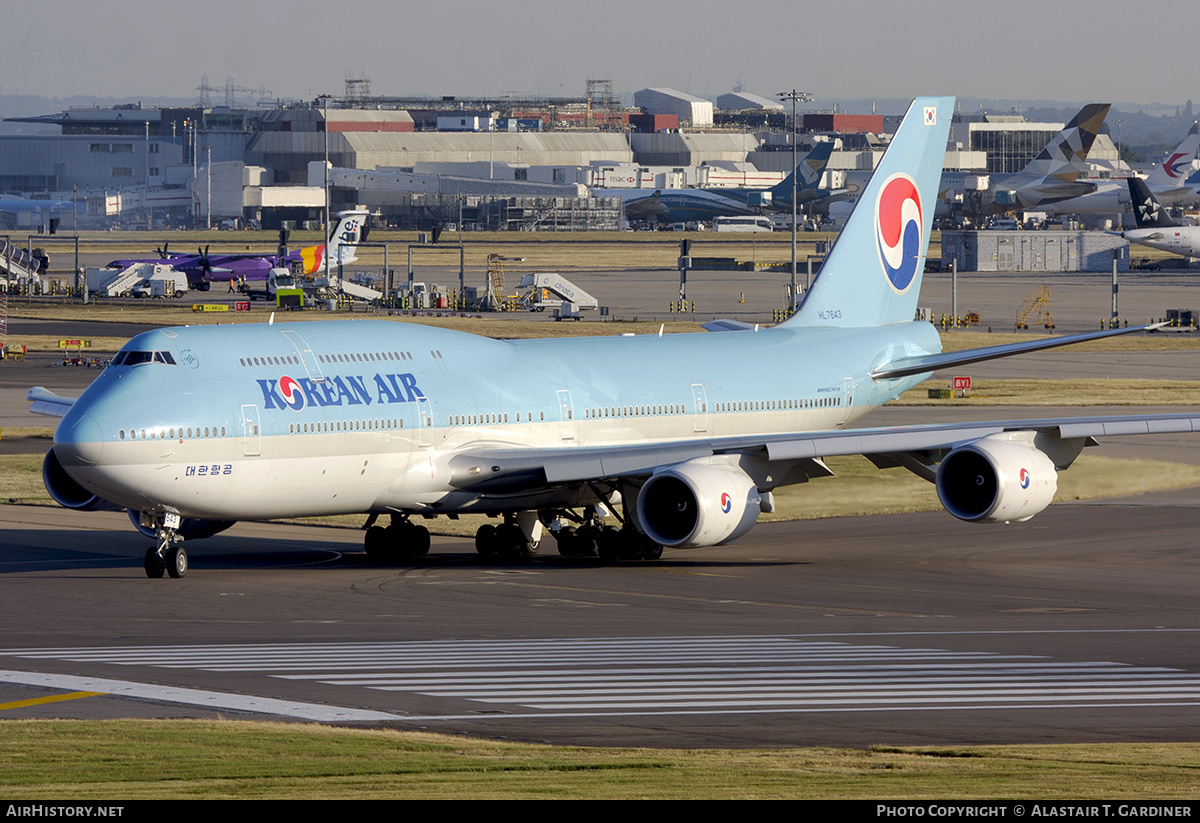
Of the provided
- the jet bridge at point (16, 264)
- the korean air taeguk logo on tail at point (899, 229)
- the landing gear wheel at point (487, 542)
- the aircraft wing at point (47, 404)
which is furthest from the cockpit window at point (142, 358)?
the jet bridge at point (16, 264)

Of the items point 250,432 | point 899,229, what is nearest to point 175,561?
point 250,432


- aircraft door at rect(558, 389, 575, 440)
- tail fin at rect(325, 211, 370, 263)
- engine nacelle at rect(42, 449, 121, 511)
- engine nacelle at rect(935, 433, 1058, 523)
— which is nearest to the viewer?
engine nacelle at rect(935, 433, 1058, 523)

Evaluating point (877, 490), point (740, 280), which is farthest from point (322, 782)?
point (740, 280)

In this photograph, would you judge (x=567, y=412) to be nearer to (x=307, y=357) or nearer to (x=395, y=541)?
(x=395, y=541)

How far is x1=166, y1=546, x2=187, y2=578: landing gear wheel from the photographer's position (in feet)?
114

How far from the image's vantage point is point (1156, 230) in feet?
531

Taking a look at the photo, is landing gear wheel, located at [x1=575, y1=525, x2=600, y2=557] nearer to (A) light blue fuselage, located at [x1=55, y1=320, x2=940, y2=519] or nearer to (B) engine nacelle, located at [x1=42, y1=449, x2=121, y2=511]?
(A) light blue fuselage, located at [x1=55, y1=320, x2=940, y2=519]

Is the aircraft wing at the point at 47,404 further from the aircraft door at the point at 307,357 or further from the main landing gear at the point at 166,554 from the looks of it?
the aircraft door at the point at 307,357

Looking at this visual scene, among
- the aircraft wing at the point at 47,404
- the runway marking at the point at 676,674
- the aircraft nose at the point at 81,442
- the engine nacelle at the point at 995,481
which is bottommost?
the runway marking at the point at 676,674

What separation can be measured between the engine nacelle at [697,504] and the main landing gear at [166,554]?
9.87m

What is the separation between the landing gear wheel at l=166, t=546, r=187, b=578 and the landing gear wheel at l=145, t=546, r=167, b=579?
0.14 meters

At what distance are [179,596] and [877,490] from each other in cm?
2267

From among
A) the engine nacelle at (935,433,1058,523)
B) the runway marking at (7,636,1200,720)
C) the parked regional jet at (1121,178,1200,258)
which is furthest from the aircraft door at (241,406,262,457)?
the parked regional jet at (1121,178,1200,258)

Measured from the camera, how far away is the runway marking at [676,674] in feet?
69.2
